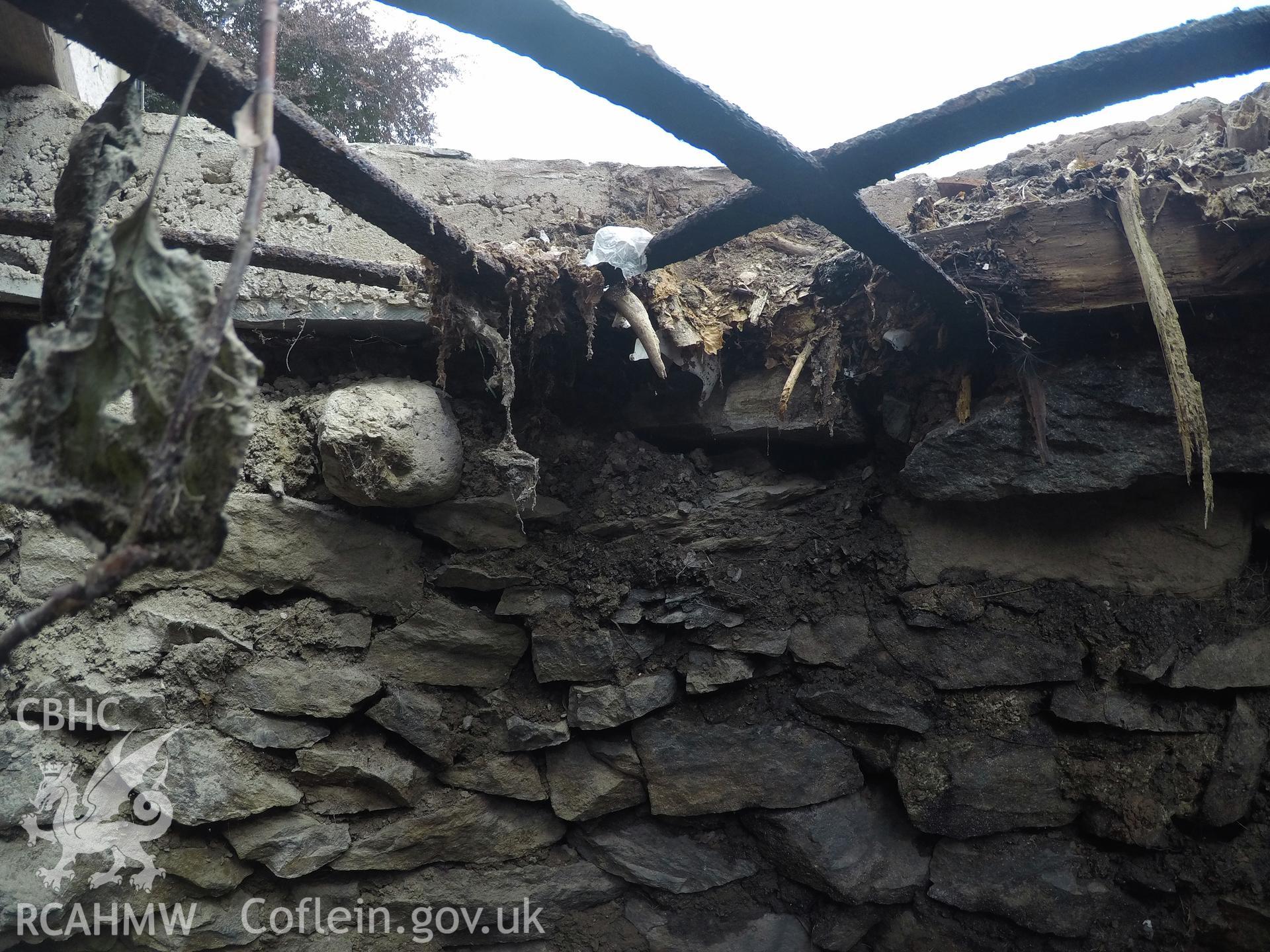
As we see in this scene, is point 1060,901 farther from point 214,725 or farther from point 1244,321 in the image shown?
point 214,725

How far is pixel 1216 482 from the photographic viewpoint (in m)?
2.12

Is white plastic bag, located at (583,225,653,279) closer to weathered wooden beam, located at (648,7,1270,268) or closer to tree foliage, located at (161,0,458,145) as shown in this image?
weathered wooden beam, located at (648,7,1270,268)

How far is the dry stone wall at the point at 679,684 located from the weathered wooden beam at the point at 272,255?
349 millimetres

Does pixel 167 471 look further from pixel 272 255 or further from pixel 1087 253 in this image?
pixel 1087 253

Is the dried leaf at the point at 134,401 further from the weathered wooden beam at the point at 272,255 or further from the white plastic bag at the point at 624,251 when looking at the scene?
the white plastic bag at the point at 624,251

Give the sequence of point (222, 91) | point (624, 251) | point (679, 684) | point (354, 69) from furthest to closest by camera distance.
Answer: point (354, 69) → point (679, 684) → point (624, 251) → point (222, 91)

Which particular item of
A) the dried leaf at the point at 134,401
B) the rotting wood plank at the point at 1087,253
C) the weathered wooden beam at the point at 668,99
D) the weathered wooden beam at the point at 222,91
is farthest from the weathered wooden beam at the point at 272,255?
the rotting wood plank at the point at 1087,253

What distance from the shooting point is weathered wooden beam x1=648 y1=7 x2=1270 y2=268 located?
1367 millimetres

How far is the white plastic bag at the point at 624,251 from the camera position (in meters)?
2.12

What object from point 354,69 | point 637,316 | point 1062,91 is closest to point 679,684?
point 637,316

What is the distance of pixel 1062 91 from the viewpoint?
147cm

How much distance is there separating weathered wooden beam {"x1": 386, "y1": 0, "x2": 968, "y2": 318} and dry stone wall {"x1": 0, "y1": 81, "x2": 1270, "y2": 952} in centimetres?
69

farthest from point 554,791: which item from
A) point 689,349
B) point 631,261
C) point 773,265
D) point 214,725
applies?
point 773,265

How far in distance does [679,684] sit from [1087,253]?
1610mm
